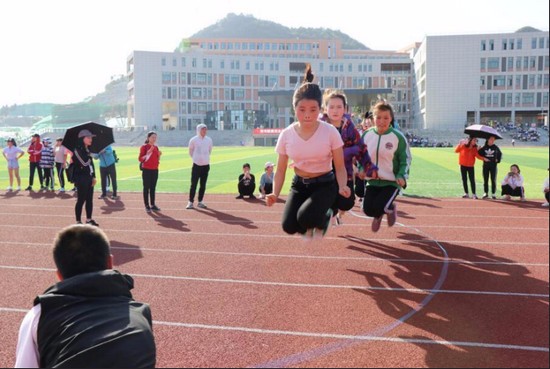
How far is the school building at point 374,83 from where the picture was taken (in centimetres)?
8281

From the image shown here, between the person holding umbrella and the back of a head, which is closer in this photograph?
the back of a head

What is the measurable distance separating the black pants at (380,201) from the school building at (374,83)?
229 feet

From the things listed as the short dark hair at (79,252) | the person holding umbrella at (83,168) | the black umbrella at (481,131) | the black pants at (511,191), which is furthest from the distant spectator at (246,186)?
the short dark hair at (79,252)

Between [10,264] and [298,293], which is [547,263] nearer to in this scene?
[298,293]

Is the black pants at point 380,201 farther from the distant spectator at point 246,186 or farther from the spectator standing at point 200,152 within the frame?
the distant spectator at point 246,186

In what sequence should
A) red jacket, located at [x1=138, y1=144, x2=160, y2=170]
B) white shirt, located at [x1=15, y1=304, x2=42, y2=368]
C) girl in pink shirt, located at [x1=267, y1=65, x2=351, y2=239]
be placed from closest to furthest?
1. white shirt, located at [x1=15, y1=304, x2=42, y2=368]
2. girl in pink shirt, located at [x1=267, y1=65, x2=351, y2=239]
3. red jacket, located at [x1=138, y1=144, x2=160, y2=170]

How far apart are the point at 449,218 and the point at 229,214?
5.14m

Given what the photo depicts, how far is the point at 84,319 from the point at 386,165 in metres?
4.70

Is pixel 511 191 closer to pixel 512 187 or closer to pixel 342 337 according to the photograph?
pixel 512 187

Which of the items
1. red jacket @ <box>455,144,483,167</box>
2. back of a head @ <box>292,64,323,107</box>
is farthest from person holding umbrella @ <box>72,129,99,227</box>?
red jacket @ <box>455,144,483,167</box>

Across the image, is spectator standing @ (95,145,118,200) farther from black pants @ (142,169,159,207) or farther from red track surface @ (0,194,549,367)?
red track surface @ (0,194,549,367)

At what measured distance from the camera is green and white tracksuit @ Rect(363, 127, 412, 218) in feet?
20.3

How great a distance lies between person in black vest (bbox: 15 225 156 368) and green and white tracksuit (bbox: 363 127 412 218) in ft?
13.5

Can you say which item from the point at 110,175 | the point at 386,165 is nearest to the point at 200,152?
the point at 110,175
